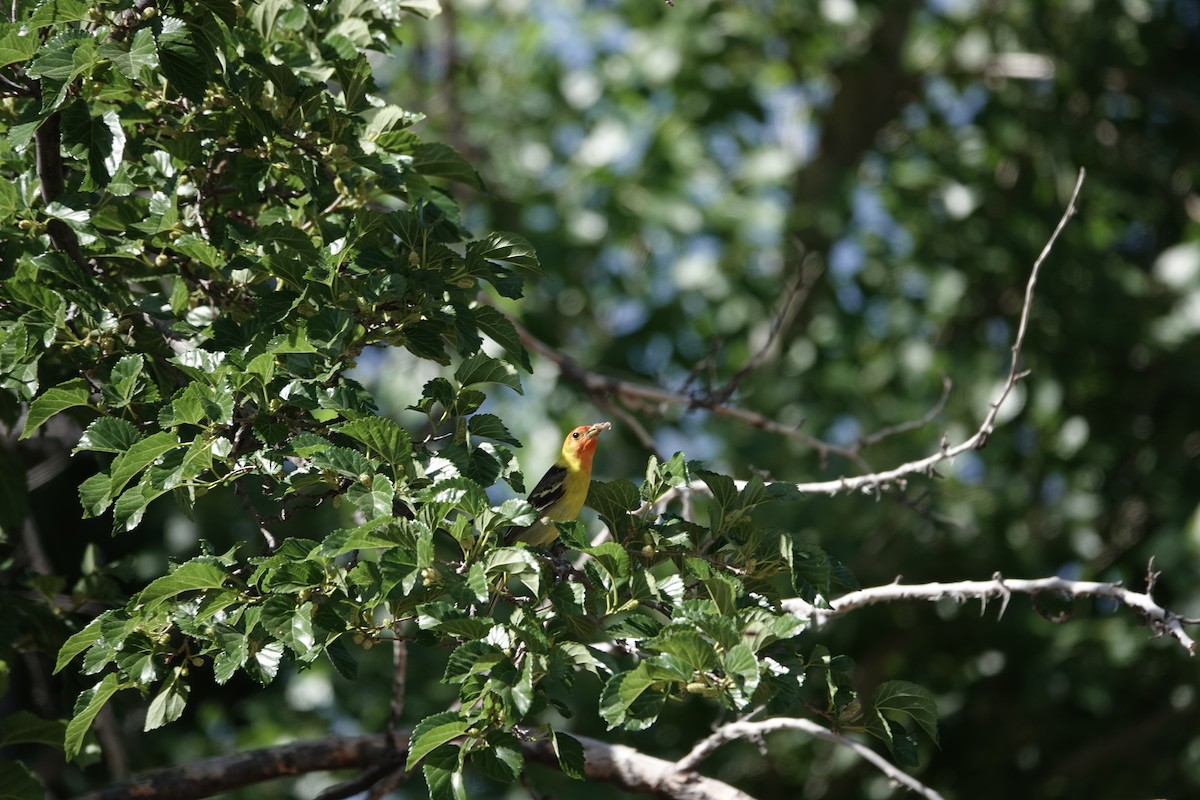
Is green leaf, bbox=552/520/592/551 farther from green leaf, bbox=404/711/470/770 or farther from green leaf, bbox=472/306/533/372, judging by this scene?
green leaf, bbox=472/306/533/372

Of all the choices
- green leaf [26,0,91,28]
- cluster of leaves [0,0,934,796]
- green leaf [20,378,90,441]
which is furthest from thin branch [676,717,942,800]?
green leaf [26,0,91,28]

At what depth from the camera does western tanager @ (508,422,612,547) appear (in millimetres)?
4344

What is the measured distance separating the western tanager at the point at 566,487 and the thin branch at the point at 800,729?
1187 millimetres

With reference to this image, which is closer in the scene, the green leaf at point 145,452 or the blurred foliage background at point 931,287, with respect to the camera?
the green leaf at point 145,452

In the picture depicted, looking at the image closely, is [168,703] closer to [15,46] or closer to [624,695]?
[624,695]

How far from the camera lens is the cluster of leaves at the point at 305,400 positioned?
7.19 feet

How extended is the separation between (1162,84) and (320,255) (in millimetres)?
6352

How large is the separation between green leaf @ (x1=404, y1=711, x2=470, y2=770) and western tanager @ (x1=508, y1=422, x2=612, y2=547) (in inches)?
80.2

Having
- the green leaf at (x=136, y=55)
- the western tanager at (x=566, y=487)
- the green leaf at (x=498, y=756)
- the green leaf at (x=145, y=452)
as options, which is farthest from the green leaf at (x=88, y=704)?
the western tanager at (x=566, y=487)

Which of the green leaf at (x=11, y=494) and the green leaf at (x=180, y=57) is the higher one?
the green leaf at (x=180, y=57)

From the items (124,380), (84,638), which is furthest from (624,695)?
(124,380)

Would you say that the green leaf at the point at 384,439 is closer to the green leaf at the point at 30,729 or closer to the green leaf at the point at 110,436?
the green leaf at the point at 110,436

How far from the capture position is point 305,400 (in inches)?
95.7

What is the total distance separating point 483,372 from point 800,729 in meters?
1.19
